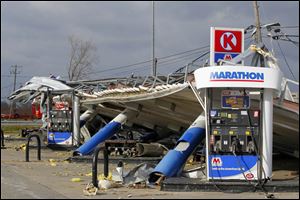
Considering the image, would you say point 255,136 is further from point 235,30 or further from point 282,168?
point 235,30

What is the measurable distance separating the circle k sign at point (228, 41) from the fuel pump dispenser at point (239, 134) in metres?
1.92

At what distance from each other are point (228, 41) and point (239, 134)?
296 cm

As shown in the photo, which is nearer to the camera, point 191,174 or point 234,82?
point 234,82

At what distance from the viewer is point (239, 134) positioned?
A: 12578 mm

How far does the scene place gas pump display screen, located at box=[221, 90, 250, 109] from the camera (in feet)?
41.4

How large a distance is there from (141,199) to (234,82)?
323 centimetres

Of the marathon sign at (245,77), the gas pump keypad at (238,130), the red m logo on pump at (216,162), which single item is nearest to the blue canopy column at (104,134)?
the red m logo on pump at (216,162)

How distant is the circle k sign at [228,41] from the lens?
46.9 feet

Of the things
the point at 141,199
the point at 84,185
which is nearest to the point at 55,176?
the point at 84,185

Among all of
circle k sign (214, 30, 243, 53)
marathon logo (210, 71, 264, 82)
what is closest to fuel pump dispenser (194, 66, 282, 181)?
marathon logo (210, 71, 264, 82)

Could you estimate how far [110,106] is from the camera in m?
28.6

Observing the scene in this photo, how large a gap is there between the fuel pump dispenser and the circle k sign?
1.92 meters

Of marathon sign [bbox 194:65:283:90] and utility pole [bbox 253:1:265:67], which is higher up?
utility pole [bbox 253:1:265:67]

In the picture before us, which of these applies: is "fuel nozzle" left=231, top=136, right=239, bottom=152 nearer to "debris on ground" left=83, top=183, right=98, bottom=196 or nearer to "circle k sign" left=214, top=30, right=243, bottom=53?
"circle k sign" left=214, top=30, right=243, bottom=53
